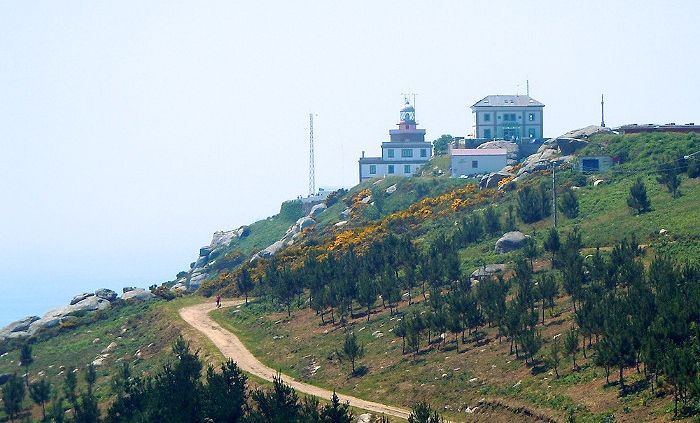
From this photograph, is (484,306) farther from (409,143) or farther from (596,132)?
(409,143)

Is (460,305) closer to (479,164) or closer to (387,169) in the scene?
(479,164)

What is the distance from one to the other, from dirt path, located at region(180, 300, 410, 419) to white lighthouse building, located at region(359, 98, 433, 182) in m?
63.0

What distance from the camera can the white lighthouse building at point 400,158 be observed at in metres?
149

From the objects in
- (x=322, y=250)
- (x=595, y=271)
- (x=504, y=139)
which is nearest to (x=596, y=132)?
(x=504, y=139)

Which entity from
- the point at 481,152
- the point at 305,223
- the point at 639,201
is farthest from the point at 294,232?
the point at 639,201

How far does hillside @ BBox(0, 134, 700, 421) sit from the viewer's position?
48.6m

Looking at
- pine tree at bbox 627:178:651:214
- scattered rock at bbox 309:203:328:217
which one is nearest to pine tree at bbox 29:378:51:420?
pine tree at bbox 627:178:651:214

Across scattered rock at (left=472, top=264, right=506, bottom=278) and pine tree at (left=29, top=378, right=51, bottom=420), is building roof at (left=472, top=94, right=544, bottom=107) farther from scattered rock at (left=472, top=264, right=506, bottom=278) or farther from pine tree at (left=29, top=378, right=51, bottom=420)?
pine tree at (left=29, top=378, right=51, bottom=420)

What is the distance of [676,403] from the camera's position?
3978cm

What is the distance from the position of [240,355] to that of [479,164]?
60830mm

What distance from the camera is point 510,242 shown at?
78312 mm

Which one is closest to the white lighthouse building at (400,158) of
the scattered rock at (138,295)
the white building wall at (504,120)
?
the white building wall at (504,120)

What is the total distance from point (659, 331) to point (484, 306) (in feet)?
57.5

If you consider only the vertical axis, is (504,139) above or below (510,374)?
above
